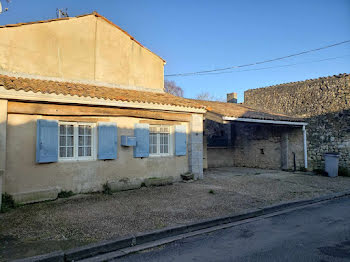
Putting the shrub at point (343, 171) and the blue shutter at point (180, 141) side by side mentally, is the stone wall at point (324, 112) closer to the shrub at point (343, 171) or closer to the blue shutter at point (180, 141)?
the shrub at point (343, 171)

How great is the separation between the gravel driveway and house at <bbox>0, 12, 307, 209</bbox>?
0.69 meters

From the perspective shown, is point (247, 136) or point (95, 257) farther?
point (247, 136)

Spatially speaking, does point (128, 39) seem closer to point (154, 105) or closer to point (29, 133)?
point (154, 105)

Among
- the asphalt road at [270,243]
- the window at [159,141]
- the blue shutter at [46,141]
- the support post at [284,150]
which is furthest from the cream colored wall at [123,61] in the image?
the support post at [284,150]

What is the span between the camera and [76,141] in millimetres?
7531

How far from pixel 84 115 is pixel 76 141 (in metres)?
0.77

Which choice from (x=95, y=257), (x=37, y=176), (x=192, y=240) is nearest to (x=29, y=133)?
(x=37, y=176)

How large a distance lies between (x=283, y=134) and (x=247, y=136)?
2.30 meters

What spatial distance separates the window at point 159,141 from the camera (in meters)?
9.27

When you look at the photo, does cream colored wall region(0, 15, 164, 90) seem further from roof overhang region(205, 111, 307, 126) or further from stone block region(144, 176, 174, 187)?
stone block region(144, 176, 174, 187)

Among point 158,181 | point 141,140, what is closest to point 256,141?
point 158,181

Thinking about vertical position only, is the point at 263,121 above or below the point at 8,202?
above

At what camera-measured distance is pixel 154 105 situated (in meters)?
8.80

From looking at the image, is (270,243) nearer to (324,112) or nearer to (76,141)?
(76,141)
